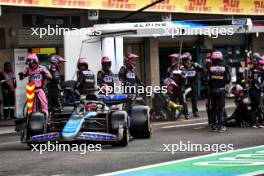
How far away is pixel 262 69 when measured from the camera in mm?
16500

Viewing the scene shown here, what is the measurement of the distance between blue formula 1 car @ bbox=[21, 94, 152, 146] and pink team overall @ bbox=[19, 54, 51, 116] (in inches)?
132

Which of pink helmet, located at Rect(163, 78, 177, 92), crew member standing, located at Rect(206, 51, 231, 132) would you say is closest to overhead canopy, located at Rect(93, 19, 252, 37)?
pink helmet, located at Rect(163, 78, 177, 92)

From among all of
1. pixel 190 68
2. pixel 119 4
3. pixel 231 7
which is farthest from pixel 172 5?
pixel 190 68

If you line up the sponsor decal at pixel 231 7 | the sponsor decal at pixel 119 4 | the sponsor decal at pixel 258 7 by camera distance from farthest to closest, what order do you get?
the sponsor decal at pixel 258 7
the sponsor decal at pixel 231 7
the sponsor decal at pixel 119 4

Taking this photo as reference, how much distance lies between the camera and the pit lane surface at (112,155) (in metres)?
9.96

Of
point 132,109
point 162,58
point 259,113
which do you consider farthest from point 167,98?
point 162,58

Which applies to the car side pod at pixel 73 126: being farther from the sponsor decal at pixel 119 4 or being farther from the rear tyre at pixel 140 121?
the sponsor decal at pixel 119 4

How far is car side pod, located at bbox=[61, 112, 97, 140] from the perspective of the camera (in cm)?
1201

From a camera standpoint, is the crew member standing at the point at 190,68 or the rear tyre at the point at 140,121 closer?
the rear tyre at the point at 140,121

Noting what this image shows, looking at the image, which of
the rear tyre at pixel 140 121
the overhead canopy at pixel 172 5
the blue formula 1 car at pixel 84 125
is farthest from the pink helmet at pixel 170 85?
the blue formula 1 car at pixel 84 125

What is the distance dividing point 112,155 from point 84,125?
4.58 feet

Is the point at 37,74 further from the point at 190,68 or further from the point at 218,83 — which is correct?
the point at 190,68

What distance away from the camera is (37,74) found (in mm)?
16500

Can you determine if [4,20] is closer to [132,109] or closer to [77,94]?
[77,94]
